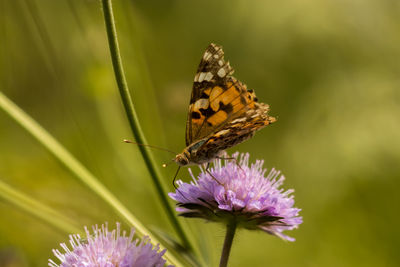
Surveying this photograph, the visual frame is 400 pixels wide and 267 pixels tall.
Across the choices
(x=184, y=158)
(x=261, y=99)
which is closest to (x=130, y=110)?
(x=184, y=158)

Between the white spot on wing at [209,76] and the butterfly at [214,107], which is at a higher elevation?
the white spot on wing at [209,76]

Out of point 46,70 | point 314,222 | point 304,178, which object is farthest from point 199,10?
point 314,222

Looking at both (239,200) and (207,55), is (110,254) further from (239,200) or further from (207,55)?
(207,55)

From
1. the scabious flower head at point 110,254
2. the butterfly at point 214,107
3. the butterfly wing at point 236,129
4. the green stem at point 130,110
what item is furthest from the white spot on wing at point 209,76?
the scabious flower head at point 110,254

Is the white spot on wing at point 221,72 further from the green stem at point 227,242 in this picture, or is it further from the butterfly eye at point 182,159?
the green stem at point 227,242

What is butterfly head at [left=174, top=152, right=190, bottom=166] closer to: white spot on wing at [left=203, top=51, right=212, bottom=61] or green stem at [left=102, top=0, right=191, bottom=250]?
green stem at [left=102, top=0, right=191, bottom=250]

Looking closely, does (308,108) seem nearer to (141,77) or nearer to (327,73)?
(327,73)

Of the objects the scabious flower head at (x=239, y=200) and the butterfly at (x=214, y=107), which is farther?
the butterfly at (x=214, y=107)
